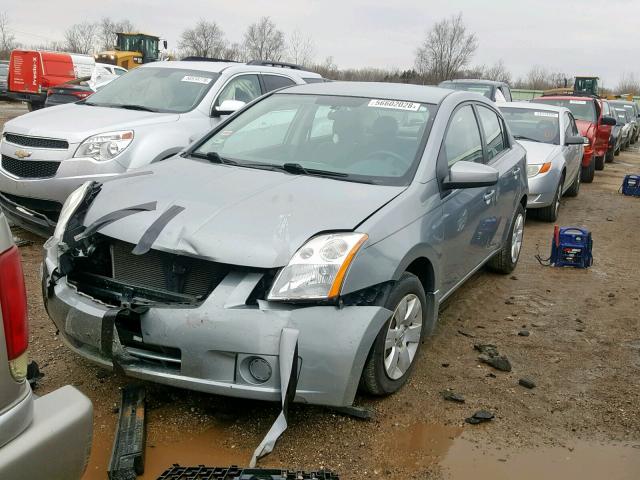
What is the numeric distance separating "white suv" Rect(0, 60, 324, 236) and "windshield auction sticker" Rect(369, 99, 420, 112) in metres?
2.22

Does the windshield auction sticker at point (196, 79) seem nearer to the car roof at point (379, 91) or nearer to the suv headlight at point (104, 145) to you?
the suv headlight at point (104, 145)

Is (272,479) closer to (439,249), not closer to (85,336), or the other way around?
(85,336)

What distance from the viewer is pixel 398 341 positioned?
3.34 metres

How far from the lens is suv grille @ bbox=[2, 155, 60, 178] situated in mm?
5500

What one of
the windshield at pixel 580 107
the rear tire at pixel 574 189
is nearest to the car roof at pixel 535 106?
the rear tire at pixel 574 189

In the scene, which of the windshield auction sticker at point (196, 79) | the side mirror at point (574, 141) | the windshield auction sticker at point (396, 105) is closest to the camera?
the windshield auction sticker at point (396, 105)

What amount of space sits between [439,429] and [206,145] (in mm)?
2436

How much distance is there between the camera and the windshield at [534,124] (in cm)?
921

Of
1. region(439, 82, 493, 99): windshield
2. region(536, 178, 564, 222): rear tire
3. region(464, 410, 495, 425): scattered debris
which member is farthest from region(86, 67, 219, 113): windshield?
region(439, 82, 493, 99): windshield

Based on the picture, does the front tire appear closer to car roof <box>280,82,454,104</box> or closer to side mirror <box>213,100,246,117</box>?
car roof <box>280,82,454,104</box>

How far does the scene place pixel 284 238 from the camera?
9.45ft

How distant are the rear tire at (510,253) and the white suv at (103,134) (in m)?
3.12

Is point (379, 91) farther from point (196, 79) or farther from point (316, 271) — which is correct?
point (196, 79)

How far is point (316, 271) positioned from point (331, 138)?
1.47 m
